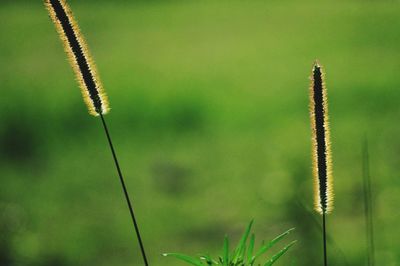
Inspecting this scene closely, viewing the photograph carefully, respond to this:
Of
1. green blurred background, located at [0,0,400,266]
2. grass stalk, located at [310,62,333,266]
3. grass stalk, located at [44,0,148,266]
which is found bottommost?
grass stalk, located at [310,62,333,266]

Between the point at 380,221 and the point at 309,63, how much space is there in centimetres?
130

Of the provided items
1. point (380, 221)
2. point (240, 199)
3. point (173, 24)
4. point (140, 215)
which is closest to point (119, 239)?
point (140, 215)

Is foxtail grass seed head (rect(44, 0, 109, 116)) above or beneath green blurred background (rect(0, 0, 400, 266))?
beneath

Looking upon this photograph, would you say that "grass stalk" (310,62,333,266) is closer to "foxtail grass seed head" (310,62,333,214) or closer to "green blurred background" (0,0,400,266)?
"foxtail grass seed head" (310,62,333,214)

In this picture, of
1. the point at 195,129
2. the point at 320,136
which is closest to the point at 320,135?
the point at 320,136

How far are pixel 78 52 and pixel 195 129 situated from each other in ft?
7.26

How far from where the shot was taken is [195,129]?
2.90m

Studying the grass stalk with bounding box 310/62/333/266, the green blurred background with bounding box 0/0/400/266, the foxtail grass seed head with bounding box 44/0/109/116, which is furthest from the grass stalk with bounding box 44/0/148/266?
the green blurred background with bounding box 0/0/400/266

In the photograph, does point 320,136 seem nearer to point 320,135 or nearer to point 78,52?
point 320,135

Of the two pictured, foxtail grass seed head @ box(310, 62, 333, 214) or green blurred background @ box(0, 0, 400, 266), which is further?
green blurred background @ box(0, 0, 400, 266)

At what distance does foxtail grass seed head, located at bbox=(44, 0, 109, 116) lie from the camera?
0.68 metres

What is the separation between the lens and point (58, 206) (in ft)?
8.32

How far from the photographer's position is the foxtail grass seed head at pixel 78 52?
68 cm

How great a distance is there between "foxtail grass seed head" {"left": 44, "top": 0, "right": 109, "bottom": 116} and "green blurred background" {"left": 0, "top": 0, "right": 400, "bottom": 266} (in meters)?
1.26
